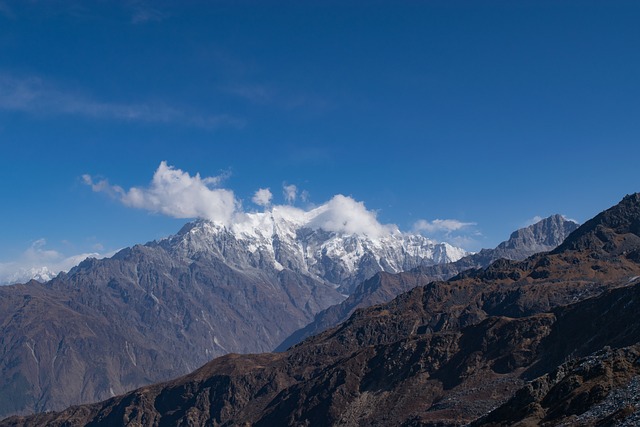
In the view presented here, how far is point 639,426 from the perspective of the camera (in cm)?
8769

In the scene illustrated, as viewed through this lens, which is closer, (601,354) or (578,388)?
(578,388)

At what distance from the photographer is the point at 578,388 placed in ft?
398

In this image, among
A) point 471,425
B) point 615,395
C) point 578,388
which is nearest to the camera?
point 615,395

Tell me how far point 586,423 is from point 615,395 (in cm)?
960

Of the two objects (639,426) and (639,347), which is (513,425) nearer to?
(639,347)

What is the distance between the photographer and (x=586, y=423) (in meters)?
103

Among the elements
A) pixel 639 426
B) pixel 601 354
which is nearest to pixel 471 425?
Result: pixel 601 354

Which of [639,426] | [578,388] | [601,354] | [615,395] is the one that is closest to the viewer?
[639,426]

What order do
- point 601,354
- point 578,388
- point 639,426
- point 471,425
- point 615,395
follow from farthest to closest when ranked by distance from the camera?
point 471,425 → point 601,354 → point 578,388 → point 615,395 → point 639,426

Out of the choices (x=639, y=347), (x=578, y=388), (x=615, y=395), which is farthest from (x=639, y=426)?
(x=639, y=347)

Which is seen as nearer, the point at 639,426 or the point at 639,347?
the point at 639,426

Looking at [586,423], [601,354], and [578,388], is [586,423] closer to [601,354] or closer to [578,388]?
[578,388]

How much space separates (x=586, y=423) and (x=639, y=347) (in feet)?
103

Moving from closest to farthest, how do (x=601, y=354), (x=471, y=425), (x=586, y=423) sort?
1. (x=586, y=423)
2. (x=601, y=354)
3. (x=471, y=425)
